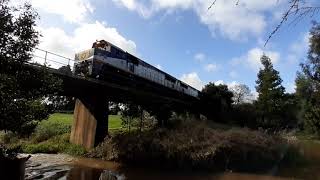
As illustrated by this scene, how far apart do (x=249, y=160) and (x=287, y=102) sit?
49.6 m

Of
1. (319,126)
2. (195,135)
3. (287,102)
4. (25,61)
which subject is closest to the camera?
(25,61)

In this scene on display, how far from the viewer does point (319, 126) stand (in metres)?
55.0

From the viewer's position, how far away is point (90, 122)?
33781 millimetres

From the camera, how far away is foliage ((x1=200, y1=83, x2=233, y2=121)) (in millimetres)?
61344

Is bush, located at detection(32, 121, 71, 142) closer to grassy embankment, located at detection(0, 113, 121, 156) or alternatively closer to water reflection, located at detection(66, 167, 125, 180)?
grassy embankment, located at detection(0, 113, 121, 156)

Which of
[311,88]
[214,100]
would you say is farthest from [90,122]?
[311,88]

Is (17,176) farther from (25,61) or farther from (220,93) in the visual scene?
→ (220,93)

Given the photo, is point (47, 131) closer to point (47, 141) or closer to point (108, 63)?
point (47, 141)

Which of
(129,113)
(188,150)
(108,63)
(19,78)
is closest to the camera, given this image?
(19,78)

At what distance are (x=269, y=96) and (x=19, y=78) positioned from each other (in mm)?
67285

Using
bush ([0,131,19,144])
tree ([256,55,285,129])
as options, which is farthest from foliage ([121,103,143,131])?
tree ([256,55,285,129])

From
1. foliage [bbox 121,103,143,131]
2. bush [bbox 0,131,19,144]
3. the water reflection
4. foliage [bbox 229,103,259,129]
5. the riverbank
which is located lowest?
the water reflection

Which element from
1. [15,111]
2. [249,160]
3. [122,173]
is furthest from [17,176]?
[249,160]

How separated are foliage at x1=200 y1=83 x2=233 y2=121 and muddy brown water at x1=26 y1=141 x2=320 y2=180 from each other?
30155 millimetres
